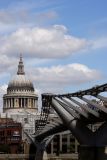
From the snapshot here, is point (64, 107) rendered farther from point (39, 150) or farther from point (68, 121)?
point (39, 150)

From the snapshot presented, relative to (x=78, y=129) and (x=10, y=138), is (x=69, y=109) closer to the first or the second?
(x=78, y=129)

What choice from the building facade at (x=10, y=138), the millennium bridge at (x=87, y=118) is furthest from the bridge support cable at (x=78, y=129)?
the building facade at (x=10, y=138)

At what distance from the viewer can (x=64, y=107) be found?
69.4 m

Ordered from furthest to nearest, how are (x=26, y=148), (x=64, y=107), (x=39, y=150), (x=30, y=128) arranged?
(x=30, y=128)
(x=26, y=148)
(x=39, y=150)
(x=64, y=107)

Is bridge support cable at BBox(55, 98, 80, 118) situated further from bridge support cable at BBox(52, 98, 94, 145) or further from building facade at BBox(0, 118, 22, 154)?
building facade at BBox(0, 118, 22, 154)

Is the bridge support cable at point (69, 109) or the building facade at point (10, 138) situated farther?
the building facade at point (10, 138)

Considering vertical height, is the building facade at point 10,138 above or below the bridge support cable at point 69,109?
above

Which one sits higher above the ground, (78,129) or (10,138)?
(10,138)

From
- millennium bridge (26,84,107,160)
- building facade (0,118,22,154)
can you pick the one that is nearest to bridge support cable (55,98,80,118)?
millennium bridge (26,84,107,160)

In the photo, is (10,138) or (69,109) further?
(10,138)

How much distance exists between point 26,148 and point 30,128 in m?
36.7

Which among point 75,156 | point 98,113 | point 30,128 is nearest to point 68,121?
point 98,113

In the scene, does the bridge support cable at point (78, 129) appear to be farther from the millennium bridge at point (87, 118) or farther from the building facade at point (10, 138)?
the building facade at point (10, 138)

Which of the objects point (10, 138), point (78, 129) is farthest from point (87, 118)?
point (10, 138)
